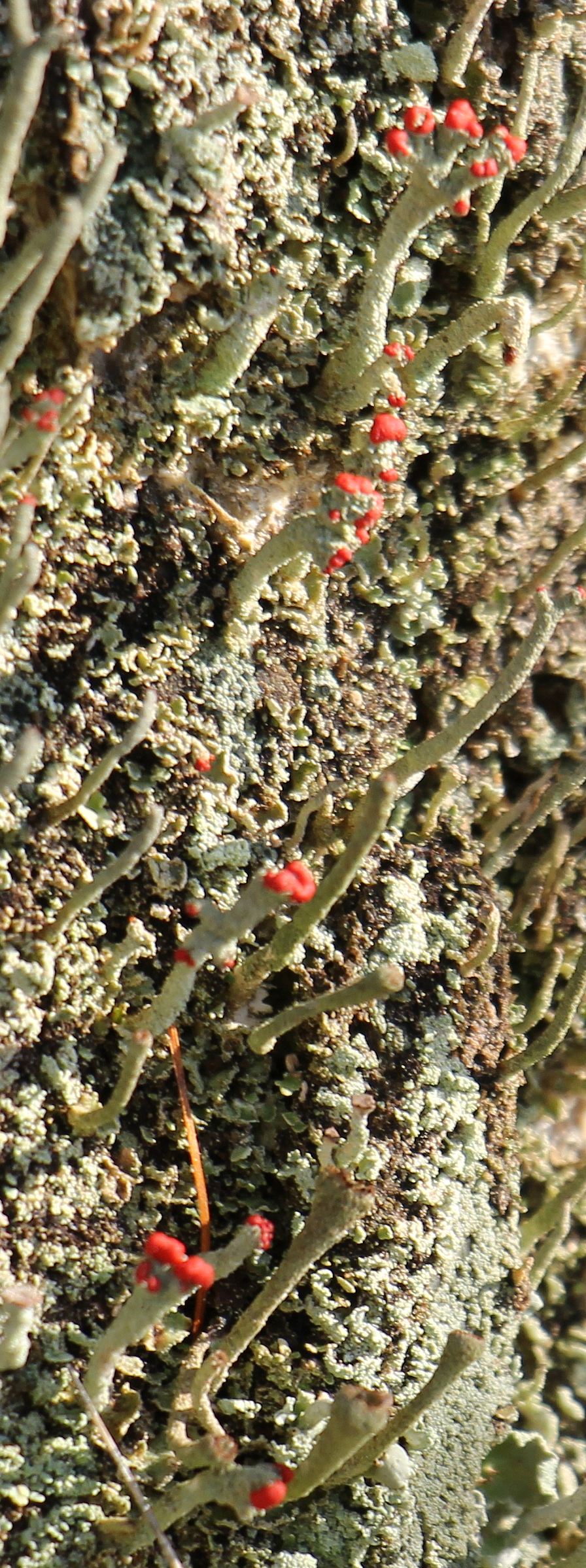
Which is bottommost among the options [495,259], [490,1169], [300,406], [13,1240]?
[13,1240]

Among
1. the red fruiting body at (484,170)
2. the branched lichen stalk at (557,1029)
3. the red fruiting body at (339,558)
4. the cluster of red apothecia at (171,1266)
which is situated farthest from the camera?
the branched lichen stalk at (557,1029)

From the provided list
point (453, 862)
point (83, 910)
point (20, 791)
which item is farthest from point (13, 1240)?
point (453, 862)

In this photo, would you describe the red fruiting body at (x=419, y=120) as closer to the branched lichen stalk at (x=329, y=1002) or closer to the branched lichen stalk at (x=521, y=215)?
the branched lichen stalk at (x=521, y=215)

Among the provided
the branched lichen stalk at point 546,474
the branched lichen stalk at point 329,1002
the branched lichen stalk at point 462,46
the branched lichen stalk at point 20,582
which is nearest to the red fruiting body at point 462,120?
the branched lichen stalk at point 462,46

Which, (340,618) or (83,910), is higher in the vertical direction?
(340,618)

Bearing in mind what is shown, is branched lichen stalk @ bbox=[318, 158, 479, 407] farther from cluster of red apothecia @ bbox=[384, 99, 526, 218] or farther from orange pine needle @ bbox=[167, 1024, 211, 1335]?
orange pine needle @ bbox=[167, 1024, 211, 1335]

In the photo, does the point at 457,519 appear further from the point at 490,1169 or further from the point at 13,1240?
the point at 13,1240

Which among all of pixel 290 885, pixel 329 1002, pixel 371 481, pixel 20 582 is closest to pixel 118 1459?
pixel 329 1002

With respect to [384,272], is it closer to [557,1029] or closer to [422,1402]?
[557,1029]
